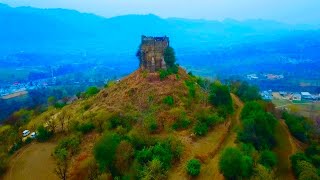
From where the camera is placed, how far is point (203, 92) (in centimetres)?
4300

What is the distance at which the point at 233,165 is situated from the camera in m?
27.7

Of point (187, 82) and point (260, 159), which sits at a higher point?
point (187, 82)

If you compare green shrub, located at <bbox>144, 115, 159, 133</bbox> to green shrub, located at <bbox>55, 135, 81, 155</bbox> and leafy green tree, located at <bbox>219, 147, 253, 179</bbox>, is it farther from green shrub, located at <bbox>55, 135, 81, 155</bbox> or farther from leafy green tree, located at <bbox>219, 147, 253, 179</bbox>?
leafy green tree, located at <bbox>219, 147, 253, 179</bbox>

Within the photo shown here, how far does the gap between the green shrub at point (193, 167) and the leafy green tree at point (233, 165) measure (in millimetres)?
1909

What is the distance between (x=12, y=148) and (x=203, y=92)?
21253 mm

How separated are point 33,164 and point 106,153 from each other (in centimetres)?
1015

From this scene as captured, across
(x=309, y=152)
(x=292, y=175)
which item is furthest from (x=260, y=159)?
(x=309, y=152)

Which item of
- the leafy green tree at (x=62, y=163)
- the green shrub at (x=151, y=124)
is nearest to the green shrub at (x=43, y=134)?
the leafy green tree at (x=62, y=163)

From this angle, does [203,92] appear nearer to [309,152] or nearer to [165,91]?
[165,91]

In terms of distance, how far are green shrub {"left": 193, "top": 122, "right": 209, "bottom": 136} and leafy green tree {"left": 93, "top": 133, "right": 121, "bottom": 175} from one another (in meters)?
7.52

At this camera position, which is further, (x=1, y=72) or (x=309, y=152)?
(x=1, y=72)

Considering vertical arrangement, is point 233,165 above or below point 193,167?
above

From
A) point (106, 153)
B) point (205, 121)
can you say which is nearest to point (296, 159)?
point (205, 121)

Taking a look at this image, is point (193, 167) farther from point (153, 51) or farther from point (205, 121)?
point (153, 51)
